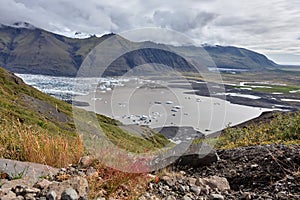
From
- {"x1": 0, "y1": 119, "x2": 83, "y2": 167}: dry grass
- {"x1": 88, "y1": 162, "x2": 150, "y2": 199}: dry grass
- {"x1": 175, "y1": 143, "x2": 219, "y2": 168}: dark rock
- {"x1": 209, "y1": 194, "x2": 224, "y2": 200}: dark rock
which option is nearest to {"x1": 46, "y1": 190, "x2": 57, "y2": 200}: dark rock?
{"x1": 88, "y1": 162, "x2": 150, "y2": 199}: dry grass

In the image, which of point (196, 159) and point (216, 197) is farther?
point (196, 159)

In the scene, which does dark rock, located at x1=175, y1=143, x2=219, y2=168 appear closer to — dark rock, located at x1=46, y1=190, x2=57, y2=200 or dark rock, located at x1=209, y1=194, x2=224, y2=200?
dark rock, located at x1=209, y1=194, x2=224, y2=200

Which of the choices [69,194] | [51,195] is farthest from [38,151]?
[69,194]

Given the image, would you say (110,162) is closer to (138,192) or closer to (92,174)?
(92,174)

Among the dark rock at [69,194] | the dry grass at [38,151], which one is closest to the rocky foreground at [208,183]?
the dark rock at [69,194]

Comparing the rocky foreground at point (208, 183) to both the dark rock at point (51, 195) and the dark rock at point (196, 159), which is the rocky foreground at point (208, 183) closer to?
the dark rock at point (51, 195)

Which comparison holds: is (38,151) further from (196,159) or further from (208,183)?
(196,159)

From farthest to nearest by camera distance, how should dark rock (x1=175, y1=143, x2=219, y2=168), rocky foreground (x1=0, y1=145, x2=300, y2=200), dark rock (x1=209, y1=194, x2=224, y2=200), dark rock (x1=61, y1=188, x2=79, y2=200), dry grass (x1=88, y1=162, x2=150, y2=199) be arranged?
dark rock (x1=175, y1=143, x2=219, y2=168) < dark rock (x1=209, y1=194, x2=224, y2=200) < dry grass (x1=88, y1=162, x2=150, y2=199) < rocky foreground (x1=0, y1=145, x2=300, y2=200) < dark rock (x1=61, y1=188, x2=79, y2=200)

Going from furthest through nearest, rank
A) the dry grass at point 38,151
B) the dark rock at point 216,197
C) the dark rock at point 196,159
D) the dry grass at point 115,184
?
the dark rock at point 196,159
the dry grass at point 38,151
the dark rock at point 216,197
the dry grass at point 115,184
